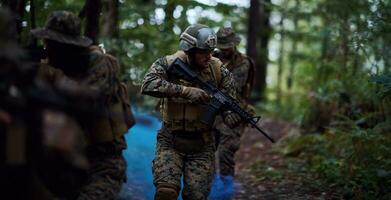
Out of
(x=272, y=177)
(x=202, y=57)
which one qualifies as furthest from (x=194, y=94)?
(x=272, y=177)

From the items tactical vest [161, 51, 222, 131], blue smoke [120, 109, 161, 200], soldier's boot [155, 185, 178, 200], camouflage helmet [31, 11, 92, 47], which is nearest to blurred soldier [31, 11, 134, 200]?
camouflage helmet [31, 11, 92, 47]

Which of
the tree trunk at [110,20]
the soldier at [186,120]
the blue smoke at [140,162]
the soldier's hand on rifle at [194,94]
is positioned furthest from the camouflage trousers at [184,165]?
the tree trunk at [110,20]

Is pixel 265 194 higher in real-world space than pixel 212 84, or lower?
lower

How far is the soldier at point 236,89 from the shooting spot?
8.40m

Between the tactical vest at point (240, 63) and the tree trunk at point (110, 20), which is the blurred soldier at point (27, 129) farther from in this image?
the tree trunk at point (110, 20)

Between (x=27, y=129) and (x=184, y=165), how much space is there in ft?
8.11

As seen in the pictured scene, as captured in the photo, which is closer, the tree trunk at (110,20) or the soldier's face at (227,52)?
the soldier's face at (227,52)

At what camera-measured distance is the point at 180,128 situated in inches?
241

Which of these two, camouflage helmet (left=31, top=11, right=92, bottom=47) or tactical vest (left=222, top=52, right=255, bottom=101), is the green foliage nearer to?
tactical vest (left=222, top=52, right=255, bottom=101)

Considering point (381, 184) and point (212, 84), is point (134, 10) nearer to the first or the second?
point (212, 84)

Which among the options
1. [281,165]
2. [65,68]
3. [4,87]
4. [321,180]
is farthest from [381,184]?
[4,87]

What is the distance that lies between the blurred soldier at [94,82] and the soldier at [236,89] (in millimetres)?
3344

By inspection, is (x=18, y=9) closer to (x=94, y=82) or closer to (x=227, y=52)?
(x=94, y=82)

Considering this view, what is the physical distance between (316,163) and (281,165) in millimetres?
981
